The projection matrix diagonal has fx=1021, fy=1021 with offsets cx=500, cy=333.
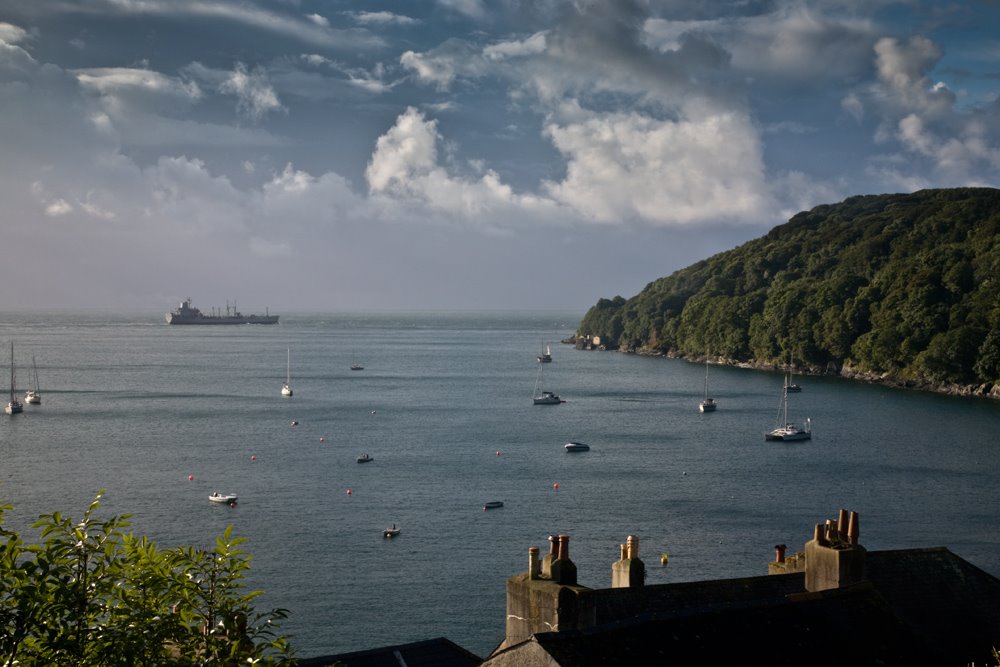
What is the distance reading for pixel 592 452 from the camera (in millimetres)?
100438

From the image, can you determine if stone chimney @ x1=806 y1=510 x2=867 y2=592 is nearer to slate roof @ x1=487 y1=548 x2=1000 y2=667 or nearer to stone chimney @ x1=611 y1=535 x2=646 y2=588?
slate roof @ x1=487 y1=548 x2=1000 y2=667

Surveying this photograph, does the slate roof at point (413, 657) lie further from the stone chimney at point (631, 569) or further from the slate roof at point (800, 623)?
the slate roof at point (800, 623)

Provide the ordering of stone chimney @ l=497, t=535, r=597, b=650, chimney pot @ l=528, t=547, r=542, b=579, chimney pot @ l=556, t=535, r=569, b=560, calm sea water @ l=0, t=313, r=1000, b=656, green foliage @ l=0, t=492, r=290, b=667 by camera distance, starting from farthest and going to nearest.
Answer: calm sea water @ l=0, t=313, r=1000, b=656, chimney pot @ l=556, t=535, r=569, b=560, chimney pot @ l=528, t=547, r=542, b=579, stone chimney @ l=497, t=535, r=597, b=650, green foliage @ l=0, t=492, r=290, b=667

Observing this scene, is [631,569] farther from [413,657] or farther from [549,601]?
[413,657]

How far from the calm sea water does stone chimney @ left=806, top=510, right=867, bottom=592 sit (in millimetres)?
25910

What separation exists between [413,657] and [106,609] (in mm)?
13658

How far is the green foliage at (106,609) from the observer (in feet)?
39.3

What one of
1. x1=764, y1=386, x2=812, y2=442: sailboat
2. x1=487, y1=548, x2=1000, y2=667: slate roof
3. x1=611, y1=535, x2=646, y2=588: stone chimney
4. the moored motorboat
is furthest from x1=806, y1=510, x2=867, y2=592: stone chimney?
the moored motorboat

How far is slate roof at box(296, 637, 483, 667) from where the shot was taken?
2456 cm

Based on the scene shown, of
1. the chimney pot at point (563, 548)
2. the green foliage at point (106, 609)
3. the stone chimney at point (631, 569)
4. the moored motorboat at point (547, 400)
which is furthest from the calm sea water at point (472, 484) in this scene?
the green foliage at point (106, 609)

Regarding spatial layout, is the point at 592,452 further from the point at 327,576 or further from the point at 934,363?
the point at 934,363

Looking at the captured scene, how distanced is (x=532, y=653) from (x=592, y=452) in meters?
85.0

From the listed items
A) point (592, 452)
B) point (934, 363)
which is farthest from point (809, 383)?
point (592, 452)

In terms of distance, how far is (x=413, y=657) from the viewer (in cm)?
2542
